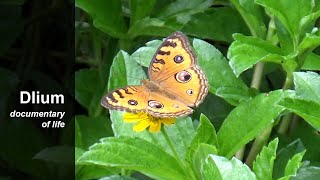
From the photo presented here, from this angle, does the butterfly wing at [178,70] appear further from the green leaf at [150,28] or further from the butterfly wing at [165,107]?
the green leaf at [150,28]

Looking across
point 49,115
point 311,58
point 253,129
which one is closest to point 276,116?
point 253,129

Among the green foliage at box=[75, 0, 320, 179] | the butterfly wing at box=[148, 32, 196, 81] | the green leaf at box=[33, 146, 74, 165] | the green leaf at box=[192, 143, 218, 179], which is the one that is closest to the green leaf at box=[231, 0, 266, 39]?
the green foliage at box=[75, 0, 320, 179]

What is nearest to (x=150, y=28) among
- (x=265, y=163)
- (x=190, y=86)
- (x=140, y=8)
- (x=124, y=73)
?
(x=140, y=8)

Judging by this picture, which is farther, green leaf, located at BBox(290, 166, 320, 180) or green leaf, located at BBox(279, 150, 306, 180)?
green leaf, located at BBox(290, 166, 320, 180)

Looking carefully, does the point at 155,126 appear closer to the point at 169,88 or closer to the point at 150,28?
the point at 169,88

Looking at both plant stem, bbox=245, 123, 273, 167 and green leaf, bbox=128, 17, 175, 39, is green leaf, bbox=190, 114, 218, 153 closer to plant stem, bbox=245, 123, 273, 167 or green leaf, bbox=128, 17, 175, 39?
plant stem, bbox=245, 123, 273, 167

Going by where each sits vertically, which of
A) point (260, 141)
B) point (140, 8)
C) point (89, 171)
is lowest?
Answer: point (89, 171)

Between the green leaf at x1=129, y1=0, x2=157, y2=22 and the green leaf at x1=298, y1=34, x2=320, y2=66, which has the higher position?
the green leaf at x1=298, y1=34, x2=320, y2=66

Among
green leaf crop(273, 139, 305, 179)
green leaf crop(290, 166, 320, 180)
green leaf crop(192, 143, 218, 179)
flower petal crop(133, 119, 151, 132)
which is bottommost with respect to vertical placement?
green leaf crop(273, 139, 305, 179)
